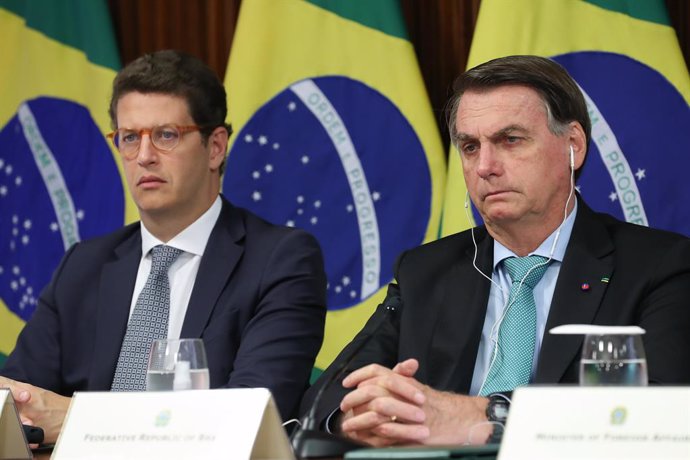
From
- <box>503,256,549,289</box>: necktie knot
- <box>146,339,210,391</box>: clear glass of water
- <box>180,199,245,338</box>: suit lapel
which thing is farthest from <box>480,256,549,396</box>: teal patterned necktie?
<box>180,199,245,338</box>: suit lapel

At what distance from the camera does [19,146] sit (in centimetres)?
460

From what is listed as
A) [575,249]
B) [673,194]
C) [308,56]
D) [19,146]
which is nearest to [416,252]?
[575,249]

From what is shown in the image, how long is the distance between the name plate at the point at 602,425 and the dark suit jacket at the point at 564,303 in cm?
76

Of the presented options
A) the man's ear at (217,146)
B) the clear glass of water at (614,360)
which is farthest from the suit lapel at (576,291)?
the man's ear at (217,146)

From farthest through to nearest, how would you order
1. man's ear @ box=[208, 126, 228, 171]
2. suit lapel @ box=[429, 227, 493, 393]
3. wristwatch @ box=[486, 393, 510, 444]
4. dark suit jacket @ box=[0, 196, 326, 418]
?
man's ear @ box=[208, 126, 228, 171]
dark suit jacket @ box=[0, 196, 326, 418]
suit lapel @ box=[429, 227, 493, 393]
wristwatch @ box=[486, 393, 510, 444]

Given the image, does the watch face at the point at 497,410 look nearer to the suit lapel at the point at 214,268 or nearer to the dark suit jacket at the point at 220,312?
the dark suit jacket at the point at 220,312

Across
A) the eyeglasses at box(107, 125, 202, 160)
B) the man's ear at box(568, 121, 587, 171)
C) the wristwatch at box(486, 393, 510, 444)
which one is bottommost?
the wristwatch at box(486, 393, 510, 444)

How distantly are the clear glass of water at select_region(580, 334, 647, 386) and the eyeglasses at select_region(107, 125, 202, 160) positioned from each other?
6.10ft

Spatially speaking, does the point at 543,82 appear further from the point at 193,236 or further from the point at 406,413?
the point at 193,236

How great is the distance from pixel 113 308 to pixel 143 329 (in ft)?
0.53

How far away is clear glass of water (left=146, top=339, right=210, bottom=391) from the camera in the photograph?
2.21 meters

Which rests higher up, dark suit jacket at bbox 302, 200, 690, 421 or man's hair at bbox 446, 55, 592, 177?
man's hair at bbox 446, 55, 592, 177

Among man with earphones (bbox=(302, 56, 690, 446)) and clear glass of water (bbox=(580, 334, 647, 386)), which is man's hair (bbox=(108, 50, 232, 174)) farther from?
clear glass of water (bbox=(580, 334, 647, 386))

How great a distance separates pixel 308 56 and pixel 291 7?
0.20 metres
